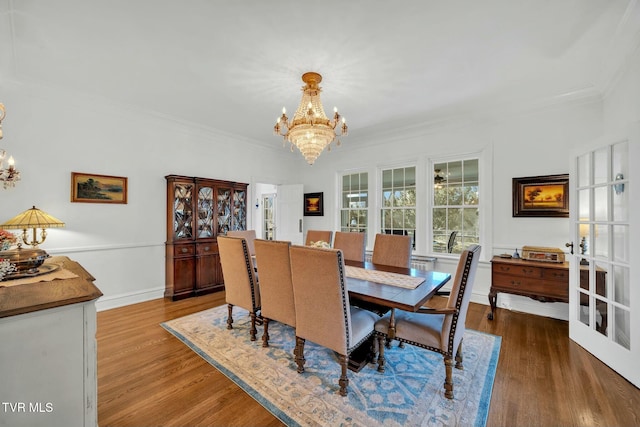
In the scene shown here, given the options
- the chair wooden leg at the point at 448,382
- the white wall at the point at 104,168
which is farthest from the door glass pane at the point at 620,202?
the white wall at the point at 104,168

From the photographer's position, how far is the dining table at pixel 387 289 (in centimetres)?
193

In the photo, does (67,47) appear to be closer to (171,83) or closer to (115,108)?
(171,83)

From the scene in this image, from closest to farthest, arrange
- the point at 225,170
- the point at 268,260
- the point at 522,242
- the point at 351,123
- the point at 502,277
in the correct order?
the point at 268,260 < the point at 502,277 < the point at 522,242 < the point at 351,123 < the point at 225,170

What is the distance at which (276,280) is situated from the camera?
2.34 m

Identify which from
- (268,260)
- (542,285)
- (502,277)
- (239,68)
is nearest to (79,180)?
(239,68)

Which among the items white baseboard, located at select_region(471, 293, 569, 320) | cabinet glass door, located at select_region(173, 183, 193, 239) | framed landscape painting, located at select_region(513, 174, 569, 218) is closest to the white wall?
cabinet glass door, located at select_region(173, 183, 193, 239)

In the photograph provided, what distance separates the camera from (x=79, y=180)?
340 centimetres

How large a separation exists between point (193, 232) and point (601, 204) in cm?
506

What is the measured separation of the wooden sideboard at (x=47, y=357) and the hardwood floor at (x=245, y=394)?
0.61 m

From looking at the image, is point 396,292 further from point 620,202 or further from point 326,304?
point 620,202

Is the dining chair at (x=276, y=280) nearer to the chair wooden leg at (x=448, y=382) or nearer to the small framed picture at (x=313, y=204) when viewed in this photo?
the chair wooden leg at (x=448, y=382)

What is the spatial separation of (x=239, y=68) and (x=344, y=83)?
3.74 ft

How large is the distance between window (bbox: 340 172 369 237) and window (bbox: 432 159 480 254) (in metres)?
1.31

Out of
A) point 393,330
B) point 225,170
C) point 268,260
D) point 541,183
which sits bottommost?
point 393,330
